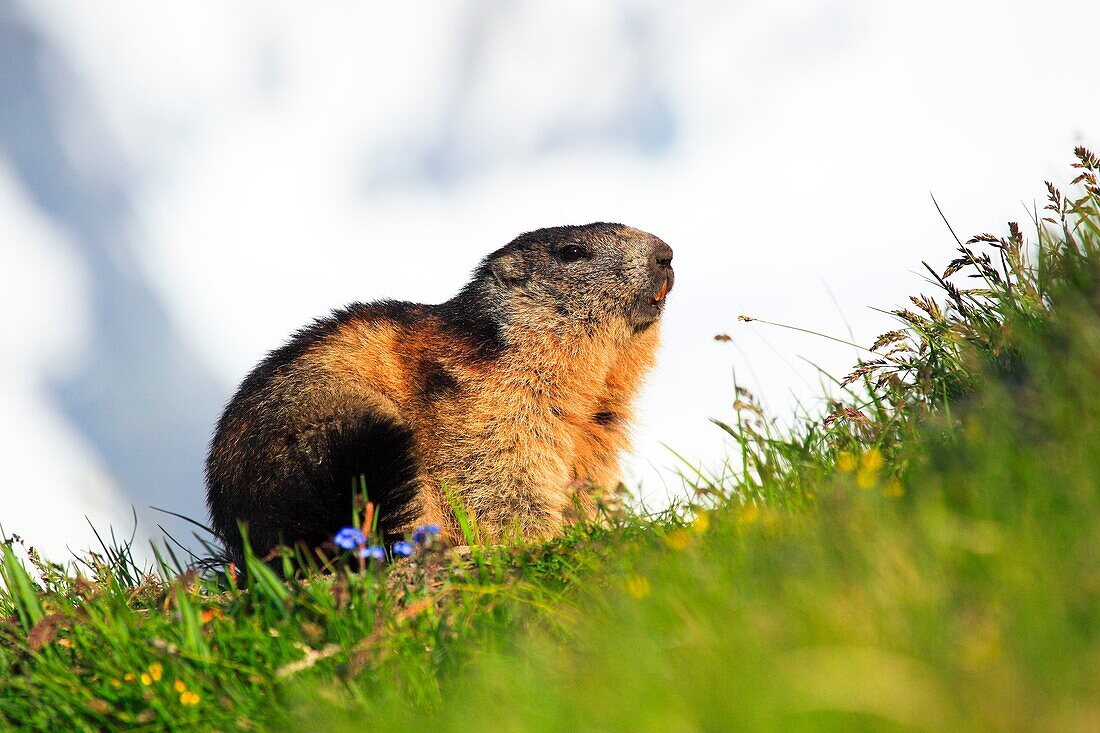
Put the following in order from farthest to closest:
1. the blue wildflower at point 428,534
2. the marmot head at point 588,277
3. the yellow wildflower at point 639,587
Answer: the marmot head at point 588,277, the blue wildflower at point 428,534, the yellow wildflower at point 639,587

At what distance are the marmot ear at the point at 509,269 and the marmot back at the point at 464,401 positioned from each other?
0.01 m

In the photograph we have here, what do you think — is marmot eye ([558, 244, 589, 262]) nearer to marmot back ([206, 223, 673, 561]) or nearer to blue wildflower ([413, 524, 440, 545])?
marmot back ([206, 223, 673, 561])

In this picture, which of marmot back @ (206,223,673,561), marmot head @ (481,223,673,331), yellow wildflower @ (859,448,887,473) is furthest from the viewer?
marmot head @ (481,223,673,331)

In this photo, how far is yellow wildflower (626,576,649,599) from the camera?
288 centimetres

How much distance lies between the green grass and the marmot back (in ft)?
2.26

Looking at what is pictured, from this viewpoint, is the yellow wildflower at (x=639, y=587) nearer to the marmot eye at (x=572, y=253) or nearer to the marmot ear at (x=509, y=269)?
the marmot ear at (x=509, y=269)

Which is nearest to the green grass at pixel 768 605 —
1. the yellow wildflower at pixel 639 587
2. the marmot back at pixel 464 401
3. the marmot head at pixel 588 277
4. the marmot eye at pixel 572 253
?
the yellow wildflower at pixel 639 587

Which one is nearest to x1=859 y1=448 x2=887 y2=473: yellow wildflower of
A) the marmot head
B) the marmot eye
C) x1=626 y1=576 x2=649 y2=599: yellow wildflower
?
x1=626 y1=576 x2=649 y2=599: yellow wildflower

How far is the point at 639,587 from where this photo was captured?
9.59 ft

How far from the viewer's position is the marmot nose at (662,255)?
6.55 metres

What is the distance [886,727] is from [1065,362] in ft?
5.93

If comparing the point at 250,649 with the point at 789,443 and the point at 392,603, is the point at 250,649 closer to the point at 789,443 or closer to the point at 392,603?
the point at 392,603

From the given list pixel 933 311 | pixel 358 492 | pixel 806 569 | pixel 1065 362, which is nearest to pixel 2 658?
pixel 358 492

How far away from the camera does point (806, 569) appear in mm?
2301
